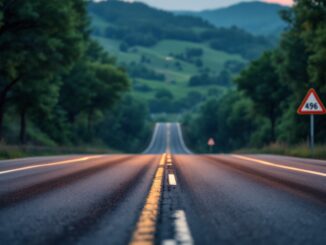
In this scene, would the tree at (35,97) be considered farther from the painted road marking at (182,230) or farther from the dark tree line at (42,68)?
the painted road marking at (182,230)

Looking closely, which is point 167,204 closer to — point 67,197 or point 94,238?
point 67,197

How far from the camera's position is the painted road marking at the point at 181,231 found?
14.6 feet

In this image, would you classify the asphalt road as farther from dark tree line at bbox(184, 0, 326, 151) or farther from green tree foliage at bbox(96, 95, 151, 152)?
green tree foliage at bbox(96, 95, 151, 152)

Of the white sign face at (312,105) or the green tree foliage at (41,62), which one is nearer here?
the white sign face at (312,105)

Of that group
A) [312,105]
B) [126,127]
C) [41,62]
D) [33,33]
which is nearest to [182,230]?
[312,105]

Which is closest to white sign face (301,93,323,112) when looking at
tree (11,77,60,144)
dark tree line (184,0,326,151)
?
dark tree line (184,0,326,151)

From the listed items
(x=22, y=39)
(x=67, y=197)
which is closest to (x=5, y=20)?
(x=22, y=39)

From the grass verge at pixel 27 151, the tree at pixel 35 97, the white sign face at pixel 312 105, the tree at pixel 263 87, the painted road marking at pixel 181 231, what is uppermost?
the tree at pixel 263 87

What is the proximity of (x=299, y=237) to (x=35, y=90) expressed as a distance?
34.4 m

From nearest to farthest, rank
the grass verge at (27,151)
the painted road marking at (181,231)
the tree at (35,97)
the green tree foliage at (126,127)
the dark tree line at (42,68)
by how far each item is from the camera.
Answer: the painted road marking at (181,231), the grass verge at (27,151), the dark tree line at (42,68), the tree at (35,97), the green tree foliage at (126,127)

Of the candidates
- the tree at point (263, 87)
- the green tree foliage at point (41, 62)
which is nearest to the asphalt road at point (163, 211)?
the green tree foliage at point (41, 62)

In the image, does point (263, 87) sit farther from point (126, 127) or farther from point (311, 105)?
point (126, 127)

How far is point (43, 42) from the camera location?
28.0 metres

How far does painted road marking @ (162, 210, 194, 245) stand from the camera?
446 cm
